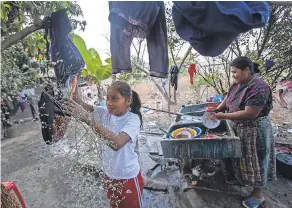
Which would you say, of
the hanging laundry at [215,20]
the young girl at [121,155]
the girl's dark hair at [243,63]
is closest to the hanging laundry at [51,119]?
the young girl at [121,155]

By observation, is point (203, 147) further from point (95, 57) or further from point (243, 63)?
point (95, 57)

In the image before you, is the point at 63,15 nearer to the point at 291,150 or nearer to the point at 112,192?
the point at 112,192

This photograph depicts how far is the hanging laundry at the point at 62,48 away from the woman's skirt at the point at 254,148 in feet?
6.76

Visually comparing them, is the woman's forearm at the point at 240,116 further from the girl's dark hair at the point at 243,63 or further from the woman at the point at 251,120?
the girl's dark hair at the point at 243,63

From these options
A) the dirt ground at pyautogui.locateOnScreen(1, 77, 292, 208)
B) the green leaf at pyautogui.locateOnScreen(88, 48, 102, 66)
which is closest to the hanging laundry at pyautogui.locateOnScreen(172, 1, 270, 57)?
the dirt ground at pyautogui.locateOnScreen(1, 77, 292, 208)

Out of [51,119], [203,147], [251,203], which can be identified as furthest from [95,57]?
[251,203]

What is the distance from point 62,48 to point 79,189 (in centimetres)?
157

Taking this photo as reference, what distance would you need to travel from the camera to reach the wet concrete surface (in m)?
2.76

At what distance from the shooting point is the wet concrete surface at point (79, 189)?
276 cm

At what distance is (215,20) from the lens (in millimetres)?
1166

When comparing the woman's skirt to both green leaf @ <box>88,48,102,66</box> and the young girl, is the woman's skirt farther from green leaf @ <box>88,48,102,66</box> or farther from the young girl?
green leaf @ <box>88,48,102,66</box>

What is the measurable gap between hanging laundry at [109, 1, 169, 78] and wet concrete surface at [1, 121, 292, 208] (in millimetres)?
1083

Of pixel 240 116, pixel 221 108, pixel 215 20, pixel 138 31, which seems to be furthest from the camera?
pixel 221 108

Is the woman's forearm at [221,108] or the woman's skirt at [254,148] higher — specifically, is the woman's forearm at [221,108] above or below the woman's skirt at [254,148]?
above
